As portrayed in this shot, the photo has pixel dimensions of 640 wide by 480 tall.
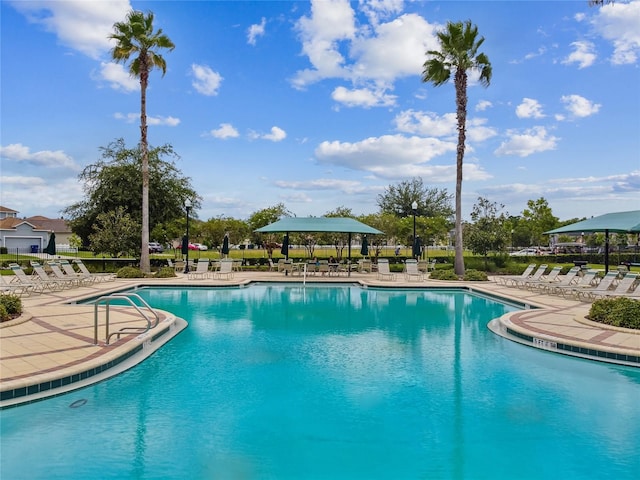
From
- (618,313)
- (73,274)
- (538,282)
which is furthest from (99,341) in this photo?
(538,282)

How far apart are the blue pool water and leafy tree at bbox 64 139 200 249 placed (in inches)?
786

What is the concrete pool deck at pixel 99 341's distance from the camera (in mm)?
5598

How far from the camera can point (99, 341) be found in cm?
741

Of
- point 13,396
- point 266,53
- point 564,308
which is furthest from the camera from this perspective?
point 266,53

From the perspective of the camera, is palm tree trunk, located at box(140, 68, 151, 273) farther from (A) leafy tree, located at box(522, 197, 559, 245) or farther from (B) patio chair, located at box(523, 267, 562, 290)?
(A) leafy tree, located at box(522, 197, 559, 245)

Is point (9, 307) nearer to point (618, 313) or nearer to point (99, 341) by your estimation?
point (99, 341)

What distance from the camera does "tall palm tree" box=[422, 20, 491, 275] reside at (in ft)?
62.4

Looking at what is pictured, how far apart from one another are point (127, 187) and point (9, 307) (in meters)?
18.3

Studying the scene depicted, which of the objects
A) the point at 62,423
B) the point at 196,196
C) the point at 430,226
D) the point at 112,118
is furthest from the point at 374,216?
the point at 62,423

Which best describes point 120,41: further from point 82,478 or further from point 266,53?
point 82,478

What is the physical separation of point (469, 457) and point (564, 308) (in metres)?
8.94

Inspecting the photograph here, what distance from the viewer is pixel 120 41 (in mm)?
19359

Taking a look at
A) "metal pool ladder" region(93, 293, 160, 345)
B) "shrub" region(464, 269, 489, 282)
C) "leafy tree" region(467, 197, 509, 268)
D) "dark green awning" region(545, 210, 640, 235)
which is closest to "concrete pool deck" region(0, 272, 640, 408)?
"metal pool ladder" region(93, 293, 160, 345)

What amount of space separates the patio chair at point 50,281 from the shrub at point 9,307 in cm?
542
